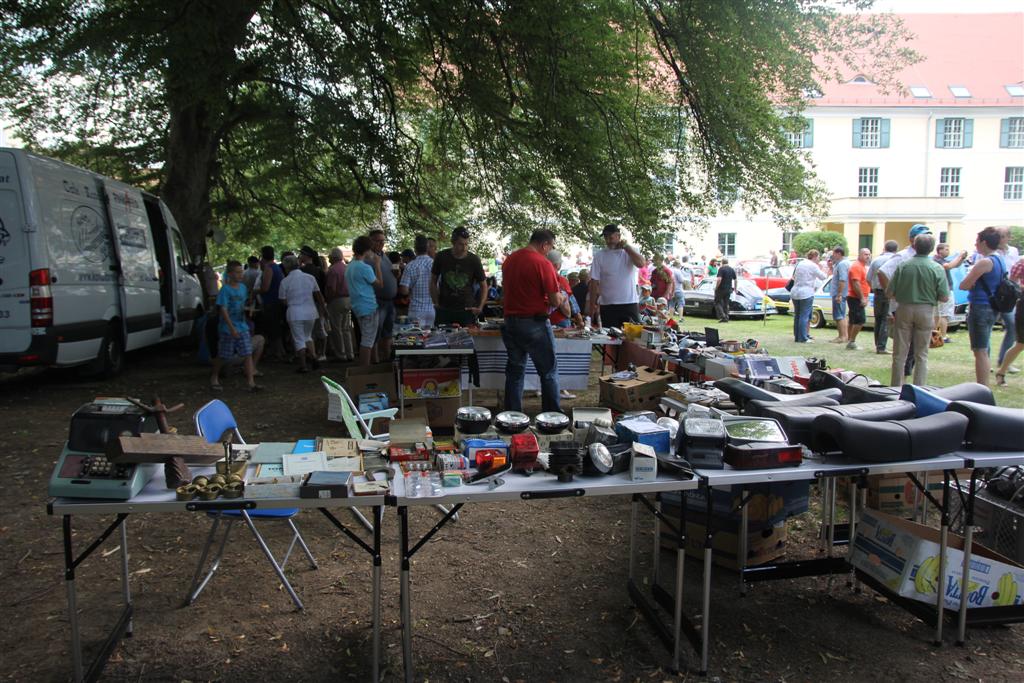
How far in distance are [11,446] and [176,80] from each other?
13.2ft

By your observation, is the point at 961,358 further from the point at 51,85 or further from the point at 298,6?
the point at 51,85

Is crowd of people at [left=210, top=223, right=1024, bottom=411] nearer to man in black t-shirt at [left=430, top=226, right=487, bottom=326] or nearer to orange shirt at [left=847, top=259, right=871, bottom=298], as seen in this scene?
man in black t-shirt at [left=430, top=226, right=487, bottom=326]

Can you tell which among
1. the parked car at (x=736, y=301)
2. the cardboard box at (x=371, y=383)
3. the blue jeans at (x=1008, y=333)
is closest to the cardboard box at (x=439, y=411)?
the cardboard box at (x=371, y=383)

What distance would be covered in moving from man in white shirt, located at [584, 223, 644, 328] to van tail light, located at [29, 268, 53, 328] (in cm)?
579

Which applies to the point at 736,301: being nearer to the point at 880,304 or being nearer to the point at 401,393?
the point at 880,304

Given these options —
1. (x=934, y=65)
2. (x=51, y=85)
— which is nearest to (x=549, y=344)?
(x=51, y=85)

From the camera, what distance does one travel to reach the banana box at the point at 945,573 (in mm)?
3285

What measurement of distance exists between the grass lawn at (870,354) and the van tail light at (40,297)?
9.36m

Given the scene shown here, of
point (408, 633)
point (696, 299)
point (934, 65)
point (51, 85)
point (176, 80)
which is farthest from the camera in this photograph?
point (934, 65)

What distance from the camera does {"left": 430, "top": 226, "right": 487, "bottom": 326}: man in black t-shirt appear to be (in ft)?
25.7

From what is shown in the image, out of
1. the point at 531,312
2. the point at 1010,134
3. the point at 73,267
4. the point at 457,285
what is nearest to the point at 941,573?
the point at 531,312

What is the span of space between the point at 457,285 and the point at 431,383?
5.60ft

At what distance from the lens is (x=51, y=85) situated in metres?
10.3

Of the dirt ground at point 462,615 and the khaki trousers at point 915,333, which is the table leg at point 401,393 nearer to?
the dirt ground at point 462,615
